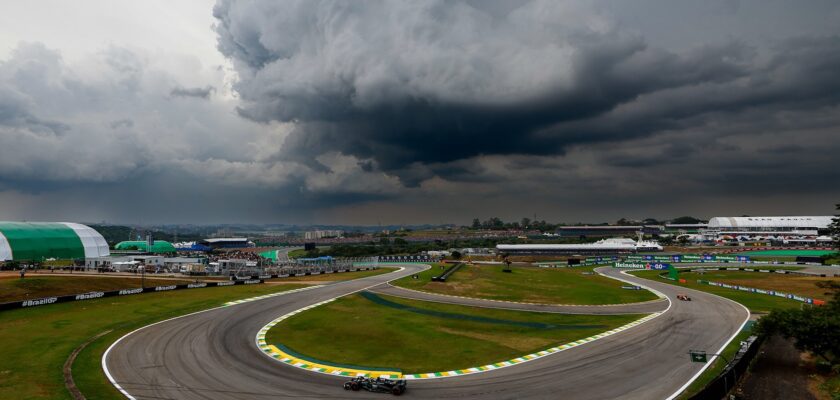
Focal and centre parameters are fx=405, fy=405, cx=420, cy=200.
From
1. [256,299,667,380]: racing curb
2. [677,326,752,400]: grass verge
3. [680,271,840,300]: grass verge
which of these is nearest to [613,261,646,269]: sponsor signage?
[680,271,840,300]: grass verge

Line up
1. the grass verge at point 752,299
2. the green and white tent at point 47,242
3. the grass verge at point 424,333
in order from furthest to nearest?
the green and white tent at point 47,242, the grass verge at point 752,299, the grass verge at point 424,333

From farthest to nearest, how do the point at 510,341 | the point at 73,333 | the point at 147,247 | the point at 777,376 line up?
the point at 147,247 < the point at 73,333 < the point at 510,341 < the point at 777,376

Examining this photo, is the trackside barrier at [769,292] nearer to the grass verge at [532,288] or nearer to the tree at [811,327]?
the grass verge at [532,288]

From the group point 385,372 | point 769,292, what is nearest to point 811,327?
point 385,372

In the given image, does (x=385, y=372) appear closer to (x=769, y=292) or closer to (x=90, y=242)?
(x=769, y=292)

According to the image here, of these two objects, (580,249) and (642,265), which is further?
(580,249)

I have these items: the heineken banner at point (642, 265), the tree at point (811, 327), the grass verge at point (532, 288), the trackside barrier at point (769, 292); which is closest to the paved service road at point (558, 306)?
the grass verge at point (532, 288)

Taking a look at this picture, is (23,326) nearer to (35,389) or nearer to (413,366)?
(35,389)

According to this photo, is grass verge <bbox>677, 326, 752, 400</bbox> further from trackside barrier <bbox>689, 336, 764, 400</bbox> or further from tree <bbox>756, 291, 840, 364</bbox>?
tree <bbox>756, 291, 840, 364</bbox>
